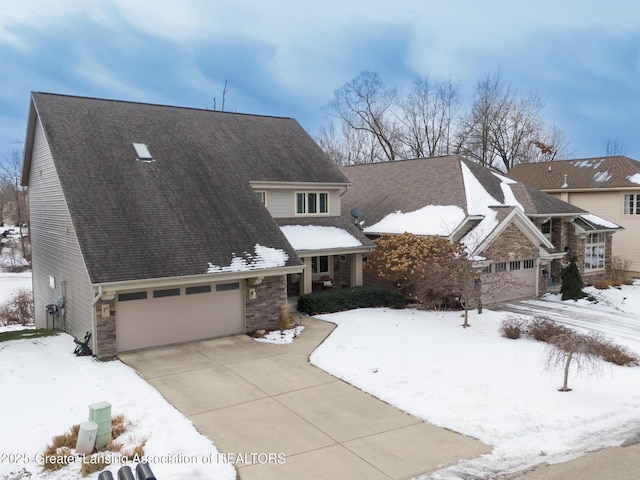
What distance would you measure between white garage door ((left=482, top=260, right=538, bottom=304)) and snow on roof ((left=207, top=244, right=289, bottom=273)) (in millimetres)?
8861

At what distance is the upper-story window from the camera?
21531 mm

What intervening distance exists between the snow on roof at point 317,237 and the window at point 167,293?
5.72 m

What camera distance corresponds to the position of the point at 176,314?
1453cm

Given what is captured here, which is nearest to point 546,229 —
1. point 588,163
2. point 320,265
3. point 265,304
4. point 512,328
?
point 588,163

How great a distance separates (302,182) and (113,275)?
381 inches

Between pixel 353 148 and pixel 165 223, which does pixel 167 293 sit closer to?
pixel 165 223

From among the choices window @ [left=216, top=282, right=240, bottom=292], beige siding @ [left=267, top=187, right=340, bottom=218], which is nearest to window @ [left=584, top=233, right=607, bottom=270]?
beige siding @ [left=267, top=187, right=340, bottom=218]

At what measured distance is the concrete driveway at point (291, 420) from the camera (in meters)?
7.95

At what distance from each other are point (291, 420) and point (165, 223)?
7801 mm

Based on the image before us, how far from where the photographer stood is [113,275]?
42.3 ft

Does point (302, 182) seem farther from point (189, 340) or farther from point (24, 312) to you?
point (24, 312)

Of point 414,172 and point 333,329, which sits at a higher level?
point 414,172

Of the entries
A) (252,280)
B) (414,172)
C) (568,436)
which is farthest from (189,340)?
(414,172)

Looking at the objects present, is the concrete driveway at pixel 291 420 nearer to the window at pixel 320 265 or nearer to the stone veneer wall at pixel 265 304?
the stone veneer wall at pixel 265 304
